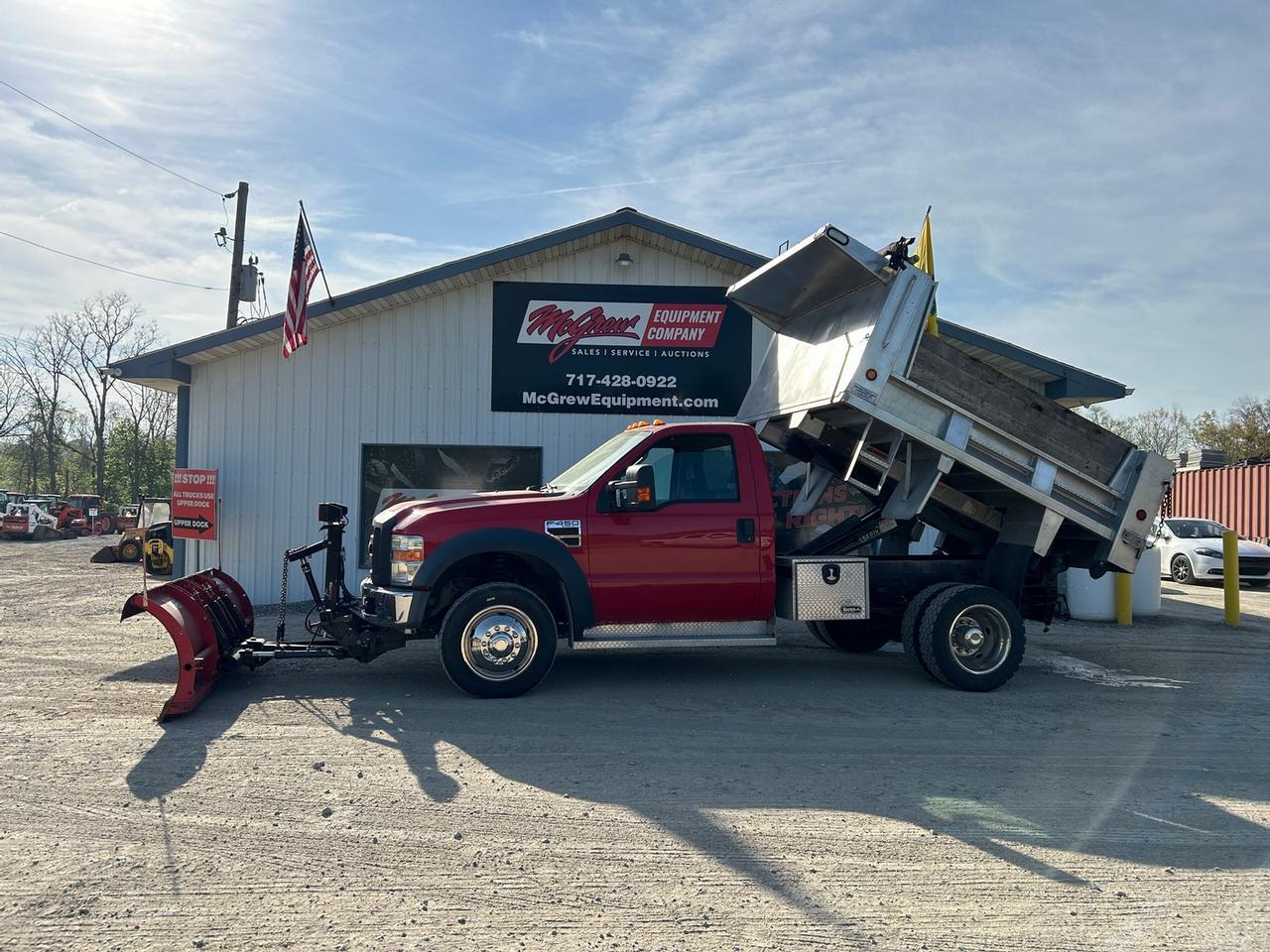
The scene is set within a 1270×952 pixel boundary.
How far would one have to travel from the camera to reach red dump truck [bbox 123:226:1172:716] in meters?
6.93

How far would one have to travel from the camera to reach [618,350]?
1283 cm

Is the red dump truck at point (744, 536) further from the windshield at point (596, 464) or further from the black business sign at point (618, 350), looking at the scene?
the black business sign at point (618, 350)

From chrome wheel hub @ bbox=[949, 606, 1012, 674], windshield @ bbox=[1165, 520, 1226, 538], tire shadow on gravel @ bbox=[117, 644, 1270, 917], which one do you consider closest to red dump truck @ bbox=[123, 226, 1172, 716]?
chrome wheel hub @ bbox=[949, 606, 1012, 674]

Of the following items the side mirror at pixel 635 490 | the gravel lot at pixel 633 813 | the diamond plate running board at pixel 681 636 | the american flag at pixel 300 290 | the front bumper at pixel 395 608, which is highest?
the american flag at pixel 300 290

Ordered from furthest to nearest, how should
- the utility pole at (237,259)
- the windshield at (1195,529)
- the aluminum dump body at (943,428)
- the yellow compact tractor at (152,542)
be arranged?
the utility pole at (237,259) → the windshield at (1195,529) → the yellow compact tractor at (152,542) → the aluminum dump body at (943,428)

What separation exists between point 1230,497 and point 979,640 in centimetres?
2136

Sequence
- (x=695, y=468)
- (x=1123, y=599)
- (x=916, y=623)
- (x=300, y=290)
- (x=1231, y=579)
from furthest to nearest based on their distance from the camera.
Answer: (x=1231, y=579), (x=1123, y=599), (x=300, y=290), (x=916, y=623), (x=695, y=468)

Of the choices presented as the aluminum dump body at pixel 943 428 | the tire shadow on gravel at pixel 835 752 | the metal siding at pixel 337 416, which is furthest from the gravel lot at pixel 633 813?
the metal siding at pixel 337 416

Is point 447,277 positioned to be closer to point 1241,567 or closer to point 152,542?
point 152,542

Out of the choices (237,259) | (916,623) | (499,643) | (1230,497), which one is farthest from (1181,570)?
(237,259)

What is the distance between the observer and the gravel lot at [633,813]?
137 inches

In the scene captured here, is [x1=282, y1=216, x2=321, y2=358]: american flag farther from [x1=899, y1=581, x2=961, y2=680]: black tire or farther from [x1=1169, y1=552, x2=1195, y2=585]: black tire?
[x1=1169, y1=552, x2=1195, y2=585]: black tire

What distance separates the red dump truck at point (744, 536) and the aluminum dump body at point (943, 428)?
0.02m

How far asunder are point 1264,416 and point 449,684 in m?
48.4
